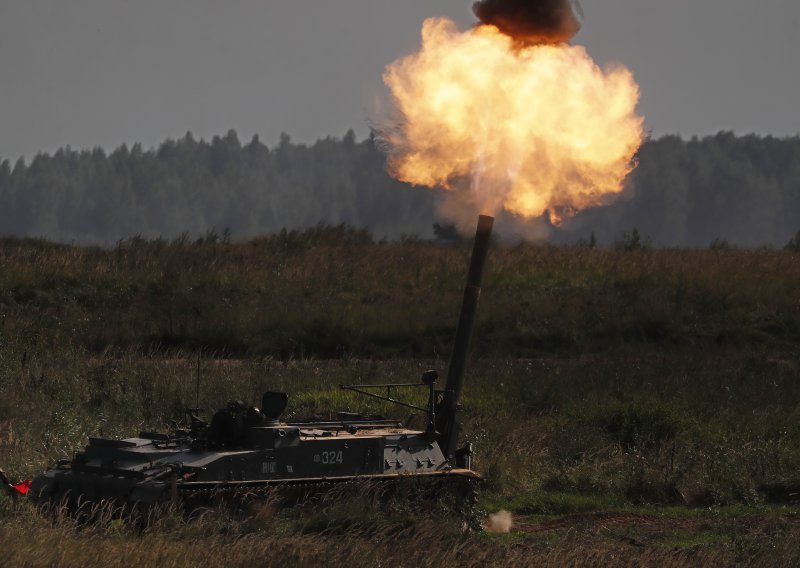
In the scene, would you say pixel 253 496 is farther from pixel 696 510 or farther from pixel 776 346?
pixel 776 346

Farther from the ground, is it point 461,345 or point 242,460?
point 461,345

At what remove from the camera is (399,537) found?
1448 cm

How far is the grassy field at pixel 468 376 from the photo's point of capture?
14.5 meters

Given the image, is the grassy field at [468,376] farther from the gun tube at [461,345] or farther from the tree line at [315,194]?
the tree line at [315,194]

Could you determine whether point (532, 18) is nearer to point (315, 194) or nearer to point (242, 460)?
point (242, 460)

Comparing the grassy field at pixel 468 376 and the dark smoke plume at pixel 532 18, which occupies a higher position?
the dark smoke plume at pixel 532 18

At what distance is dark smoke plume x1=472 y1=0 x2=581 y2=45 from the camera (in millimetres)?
18438

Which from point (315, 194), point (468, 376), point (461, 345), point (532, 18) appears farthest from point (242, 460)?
point (315, 194)

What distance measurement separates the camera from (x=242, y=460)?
1503cm

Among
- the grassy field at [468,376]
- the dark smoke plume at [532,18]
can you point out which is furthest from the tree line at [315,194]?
the dark smoke plume at [532,18]

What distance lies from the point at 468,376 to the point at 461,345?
411 inches

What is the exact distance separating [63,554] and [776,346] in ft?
81.6

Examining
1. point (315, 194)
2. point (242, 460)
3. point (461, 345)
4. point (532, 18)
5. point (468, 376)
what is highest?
point (315, 194)

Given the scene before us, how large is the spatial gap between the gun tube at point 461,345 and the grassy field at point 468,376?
1.44m
